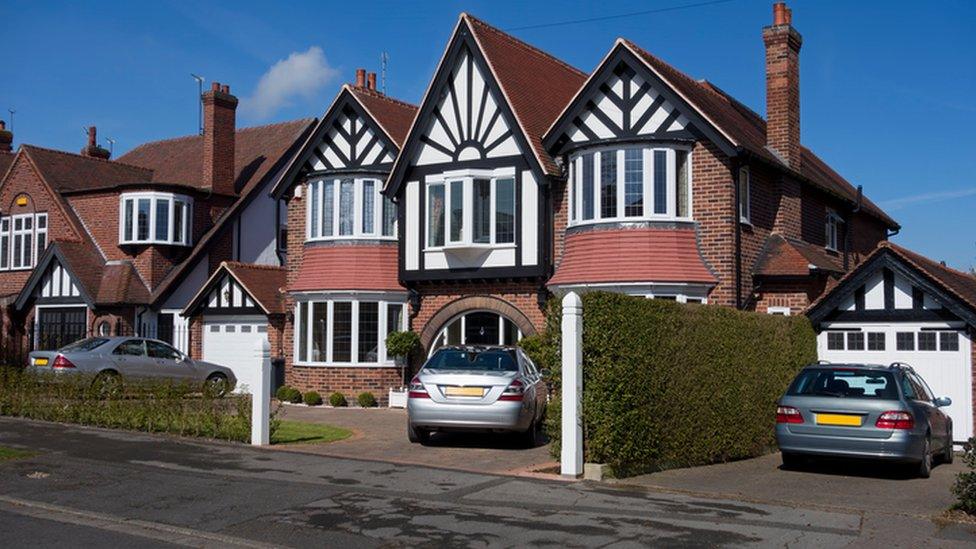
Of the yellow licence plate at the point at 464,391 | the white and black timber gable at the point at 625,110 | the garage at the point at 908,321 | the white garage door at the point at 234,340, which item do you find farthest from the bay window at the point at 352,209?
the yellow licence plate at the point at 464,391

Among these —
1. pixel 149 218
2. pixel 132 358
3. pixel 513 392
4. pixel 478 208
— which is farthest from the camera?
pixel 149 218

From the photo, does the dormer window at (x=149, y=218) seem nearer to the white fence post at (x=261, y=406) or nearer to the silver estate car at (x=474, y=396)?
the white fence post at (x=261, y=406)

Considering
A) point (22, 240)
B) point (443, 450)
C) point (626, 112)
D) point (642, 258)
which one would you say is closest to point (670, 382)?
point (443, 450)

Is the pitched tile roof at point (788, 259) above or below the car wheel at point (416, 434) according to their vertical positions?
above

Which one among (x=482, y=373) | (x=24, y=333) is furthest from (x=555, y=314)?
(x=24, y=333)

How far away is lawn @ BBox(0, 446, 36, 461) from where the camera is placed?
13.4 m

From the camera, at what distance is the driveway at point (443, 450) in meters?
13.8

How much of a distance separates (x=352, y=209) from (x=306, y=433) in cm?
963

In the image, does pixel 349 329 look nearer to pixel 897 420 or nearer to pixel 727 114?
pixel 727 114

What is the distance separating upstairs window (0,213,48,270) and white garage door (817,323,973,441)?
26.7m

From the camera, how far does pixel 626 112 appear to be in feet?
72.4

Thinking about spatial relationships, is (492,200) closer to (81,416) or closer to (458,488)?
(81,416)

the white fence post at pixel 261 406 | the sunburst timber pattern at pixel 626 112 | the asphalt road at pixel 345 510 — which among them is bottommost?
the asphalt road at pixel 345 510

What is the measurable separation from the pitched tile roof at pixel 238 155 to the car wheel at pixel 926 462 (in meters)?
23.9
